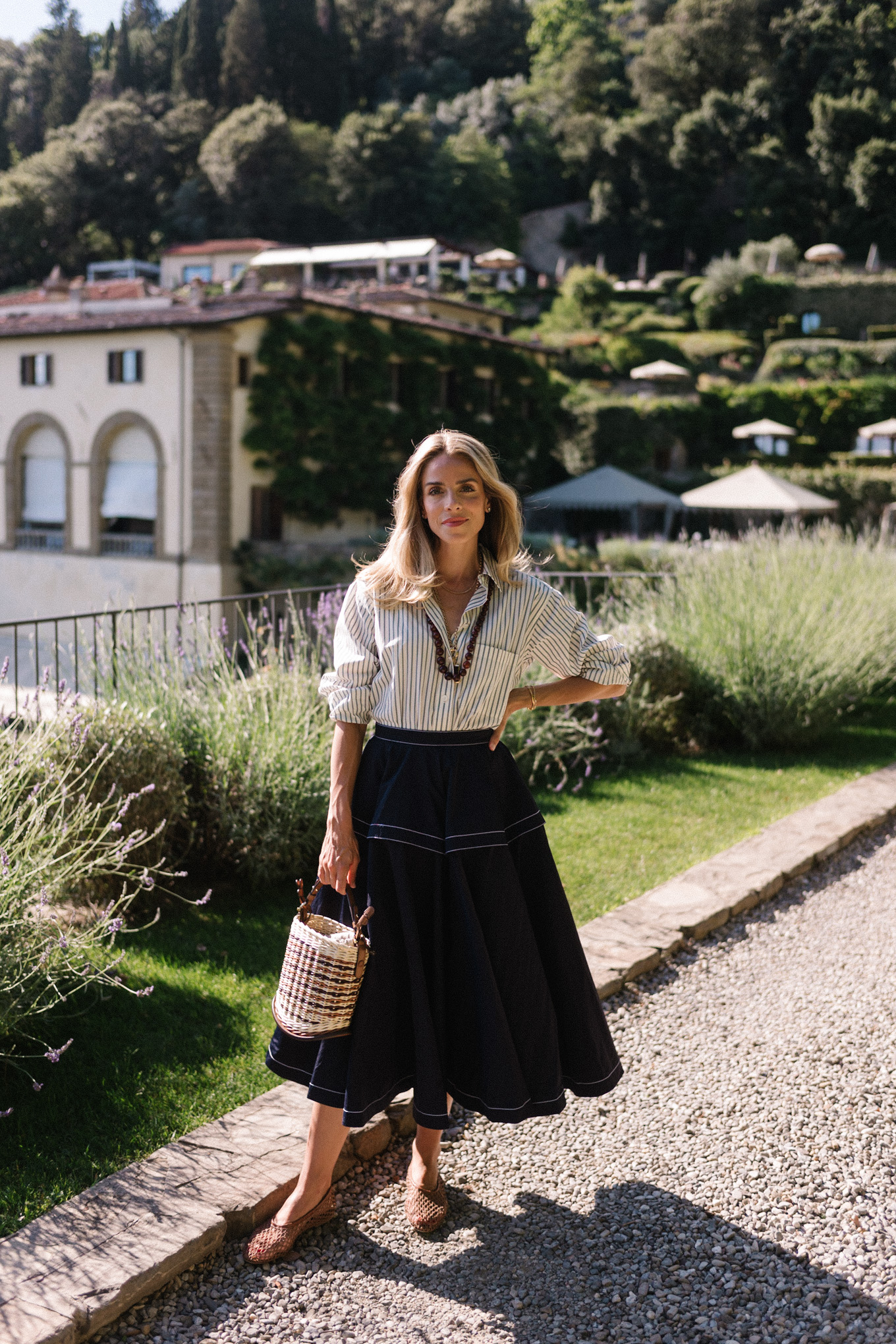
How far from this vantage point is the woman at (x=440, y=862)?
7.52 ft

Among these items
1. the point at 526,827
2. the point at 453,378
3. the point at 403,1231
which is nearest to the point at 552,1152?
the point at 403,1231

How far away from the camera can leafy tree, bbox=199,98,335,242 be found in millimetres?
57812

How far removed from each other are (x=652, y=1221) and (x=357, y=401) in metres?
25.2

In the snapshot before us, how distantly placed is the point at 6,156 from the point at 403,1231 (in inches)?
3063

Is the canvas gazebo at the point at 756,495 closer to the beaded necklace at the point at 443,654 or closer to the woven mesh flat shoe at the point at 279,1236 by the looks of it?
the beaded necklace at the point at 443,654

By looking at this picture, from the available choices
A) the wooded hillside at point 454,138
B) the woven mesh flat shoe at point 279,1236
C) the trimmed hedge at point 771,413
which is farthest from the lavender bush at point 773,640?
the wooded hillside at point 454,138

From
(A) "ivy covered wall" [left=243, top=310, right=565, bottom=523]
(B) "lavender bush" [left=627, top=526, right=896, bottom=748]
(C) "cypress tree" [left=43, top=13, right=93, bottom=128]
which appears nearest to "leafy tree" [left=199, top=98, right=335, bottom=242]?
(C) "cypress tree" [left=43, top=13, right=93, bottom=128]

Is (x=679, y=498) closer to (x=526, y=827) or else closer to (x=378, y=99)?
(x=526, y=827)

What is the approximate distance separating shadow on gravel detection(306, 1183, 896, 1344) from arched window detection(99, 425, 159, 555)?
24.6 metres

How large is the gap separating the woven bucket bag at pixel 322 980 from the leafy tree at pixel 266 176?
60.8 m

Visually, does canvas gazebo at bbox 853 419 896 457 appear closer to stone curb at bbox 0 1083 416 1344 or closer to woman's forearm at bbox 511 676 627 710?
woman's forearm at bbox 511 676 627 710

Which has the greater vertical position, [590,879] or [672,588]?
[672,588]

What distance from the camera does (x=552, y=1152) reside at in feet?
9.12

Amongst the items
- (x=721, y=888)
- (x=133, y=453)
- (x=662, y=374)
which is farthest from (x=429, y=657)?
(x=662, y=374)
